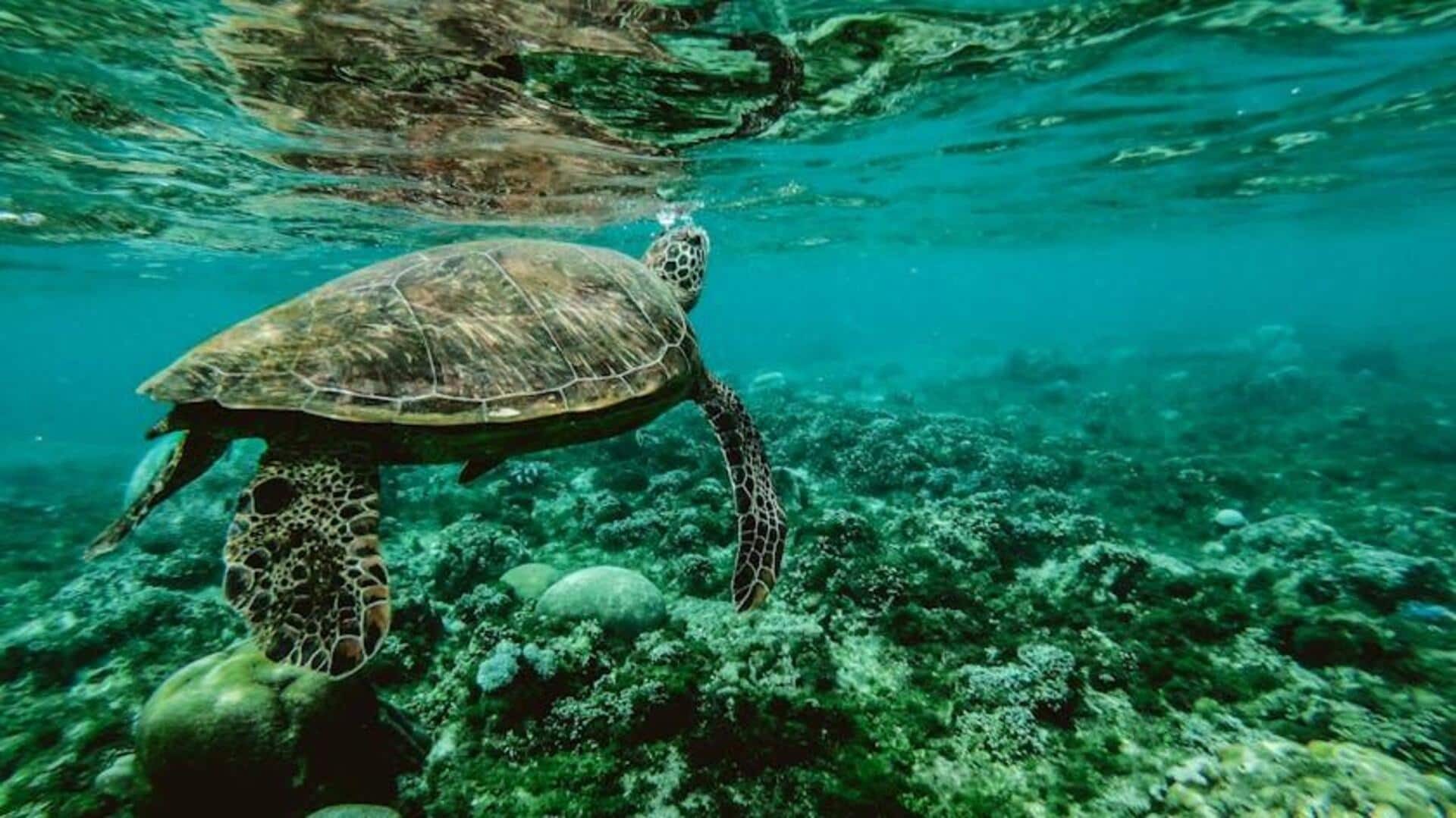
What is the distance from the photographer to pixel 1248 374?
28.5m

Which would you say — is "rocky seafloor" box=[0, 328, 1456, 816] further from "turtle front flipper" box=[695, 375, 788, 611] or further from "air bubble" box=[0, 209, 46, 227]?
"air bubble" box=[0, 209, 46, 227]

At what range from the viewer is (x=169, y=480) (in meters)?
4.23

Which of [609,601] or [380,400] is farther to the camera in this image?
[609,601]

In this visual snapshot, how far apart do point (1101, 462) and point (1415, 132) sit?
1348cm

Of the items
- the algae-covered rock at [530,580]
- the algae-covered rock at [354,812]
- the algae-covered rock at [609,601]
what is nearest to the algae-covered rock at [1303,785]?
the algae-covered rock at [609,601]

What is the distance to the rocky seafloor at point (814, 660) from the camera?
448cm

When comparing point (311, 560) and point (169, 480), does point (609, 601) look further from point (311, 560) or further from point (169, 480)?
point (169, 480)

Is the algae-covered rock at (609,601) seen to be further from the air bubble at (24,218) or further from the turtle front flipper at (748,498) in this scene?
the air bubble at (24,218)

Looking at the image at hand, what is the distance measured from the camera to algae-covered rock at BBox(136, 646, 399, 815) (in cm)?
417

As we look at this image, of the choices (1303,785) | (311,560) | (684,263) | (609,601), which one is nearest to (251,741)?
(311,560)

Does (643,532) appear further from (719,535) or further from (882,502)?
(882,502)

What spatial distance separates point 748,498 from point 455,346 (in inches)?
99.9

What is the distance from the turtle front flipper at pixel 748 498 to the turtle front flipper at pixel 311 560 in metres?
2.37

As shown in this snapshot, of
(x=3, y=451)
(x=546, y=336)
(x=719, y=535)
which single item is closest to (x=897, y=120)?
(x=719, y=535)
